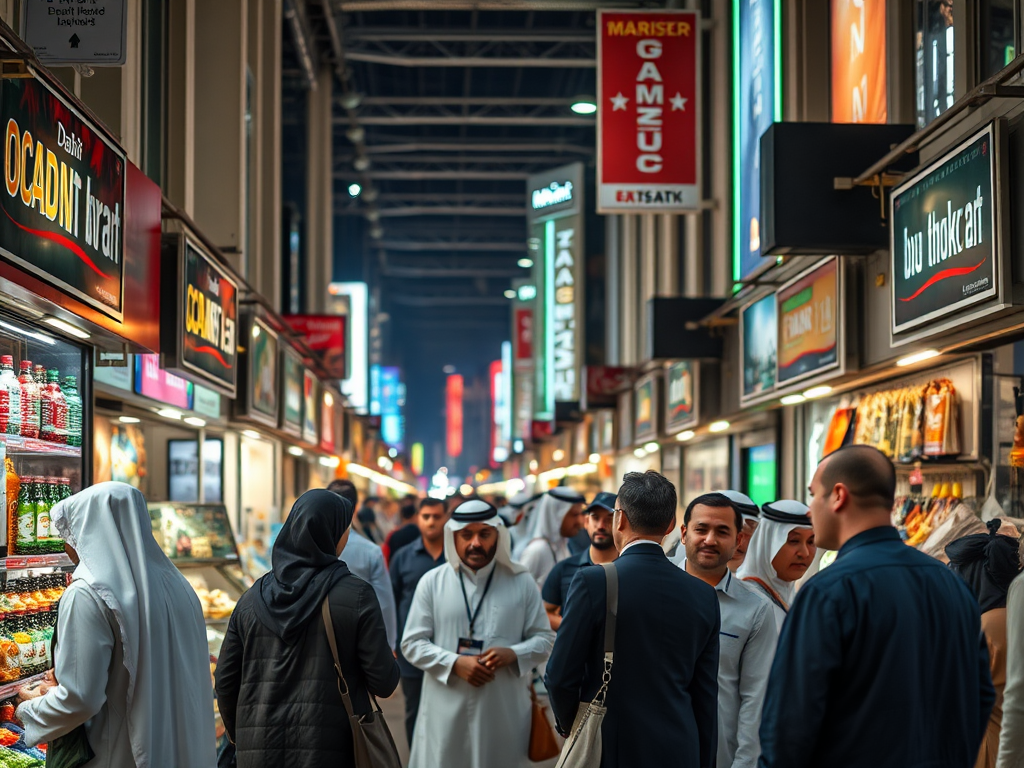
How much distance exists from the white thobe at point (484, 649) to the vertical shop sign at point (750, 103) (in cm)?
530

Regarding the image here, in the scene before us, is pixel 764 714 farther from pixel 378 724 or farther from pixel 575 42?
pixel 575 42

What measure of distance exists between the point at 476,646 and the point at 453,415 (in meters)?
58.5

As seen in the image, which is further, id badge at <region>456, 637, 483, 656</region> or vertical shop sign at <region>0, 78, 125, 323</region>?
id badge at <region>456, 637, 483, 656</region>

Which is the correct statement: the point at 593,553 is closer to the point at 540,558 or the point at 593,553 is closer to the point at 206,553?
the point at 540,558

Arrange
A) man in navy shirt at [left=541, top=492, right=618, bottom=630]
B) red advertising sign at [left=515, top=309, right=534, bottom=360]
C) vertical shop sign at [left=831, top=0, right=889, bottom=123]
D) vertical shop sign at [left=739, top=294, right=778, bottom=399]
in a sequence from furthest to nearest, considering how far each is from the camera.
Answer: red advertising sign at [left=515, top=309, right=534, bottom=360] → vertical shop sign at [left=739, top=294, right=778, bottom=399] → vertical shop sign at [left=831, top=0, right=889, bottom=123] → man in navy shirt at [left=541, top=492, right=618, bottom=630]

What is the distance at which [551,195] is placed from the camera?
21.9m

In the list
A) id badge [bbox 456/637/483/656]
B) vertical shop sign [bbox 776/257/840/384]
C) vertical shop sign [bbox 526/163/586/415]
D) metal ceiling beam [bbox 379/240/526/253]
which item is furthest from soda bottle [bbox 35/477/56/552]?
metal ceiling beam [bbox 379/240/526/253]

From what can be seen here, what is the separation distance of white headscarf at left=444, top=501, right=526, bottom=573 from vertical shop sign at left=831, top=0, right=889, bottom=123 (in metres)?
3.69

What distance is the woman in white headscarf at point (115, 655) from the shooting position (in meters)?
3.51

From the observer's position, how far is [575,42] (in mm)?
21625

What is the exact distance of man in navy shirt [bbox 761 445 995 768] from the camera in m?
2.71

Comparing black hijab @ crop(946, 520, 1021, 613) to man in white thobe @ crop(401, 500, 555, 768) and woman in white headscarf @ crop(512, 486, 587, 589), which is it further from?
woman in white headscarf @ crop(512, 486, 587, 589)

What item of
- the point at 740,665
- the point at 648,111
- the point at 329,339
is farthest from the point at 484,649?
the point at 329,339

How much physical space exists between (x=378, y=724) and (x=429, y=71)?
23553 millimetres
